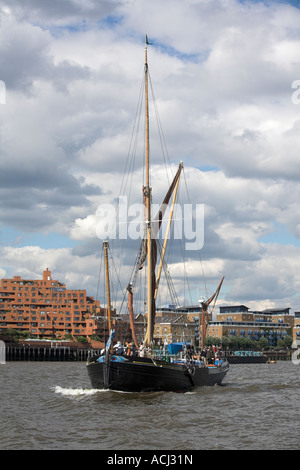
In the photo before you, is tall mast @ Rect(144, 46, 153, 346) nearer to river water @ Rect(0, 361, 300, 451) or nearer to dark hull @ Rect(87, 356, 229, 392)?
dark hull @ Rect(87, 356, 229, 392)

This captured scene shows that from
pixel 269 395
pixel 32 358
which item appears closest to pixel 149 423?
pixel 269 395

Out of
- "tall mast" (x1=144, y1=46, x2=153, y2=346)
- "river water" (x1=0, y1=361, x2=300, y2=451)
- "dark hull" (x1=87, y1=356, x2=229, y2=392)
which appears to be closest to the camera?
"river water" (x1=0, y1=361, x2=300, y2=451)

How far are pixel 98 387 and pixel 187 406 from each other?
992cm

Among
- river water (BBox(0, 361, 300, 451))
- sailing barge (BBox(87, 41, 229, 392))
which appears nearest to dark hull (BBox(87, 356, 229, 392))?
sailing barge (BBox(87, 41, 229, 392))

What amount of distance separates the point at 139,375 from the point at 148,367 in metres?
0.89

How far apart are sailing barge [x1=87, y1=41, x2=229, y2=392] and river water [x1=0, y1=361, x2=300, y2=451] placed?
878 mm

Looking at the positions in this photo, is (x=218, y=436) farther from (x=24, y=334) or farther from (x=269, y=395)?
(x=24, y=334)

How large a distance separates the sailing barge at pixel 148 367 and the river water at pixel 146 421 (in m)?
0.88

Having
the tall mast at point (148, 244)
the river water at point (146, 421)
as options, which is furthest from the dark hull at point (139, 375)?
the tall mast at point (148, 244)

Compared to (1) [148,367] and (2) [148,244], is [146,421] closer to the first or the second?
(1) [148,367]

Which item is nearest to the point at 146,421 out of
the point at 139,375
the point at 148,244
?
the point at 139,375

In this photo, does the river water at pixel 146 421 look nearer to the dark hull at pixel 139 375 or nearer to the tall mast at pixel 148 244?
the dark hull at pixel 139 375

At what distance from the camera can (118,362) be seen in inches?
1725

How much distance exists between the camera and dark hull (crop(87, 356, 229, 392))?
43875mm
